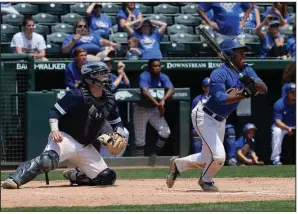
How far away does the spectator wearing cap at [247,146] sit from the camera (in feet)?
42.5

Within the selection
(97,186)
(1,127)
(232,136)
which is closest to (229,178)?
(97,186)

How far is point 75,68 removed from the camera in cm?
1200

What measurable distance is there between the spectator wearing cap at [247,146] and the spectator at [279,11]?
9.14 ft

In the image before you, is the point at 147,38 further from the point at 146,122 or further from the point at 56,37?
the point at 56,37

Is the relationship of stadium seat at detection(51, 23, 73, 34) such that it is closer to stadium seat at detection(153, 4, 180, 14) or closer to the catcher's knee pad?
stadium seat at detection(153, 4, 180, 14)

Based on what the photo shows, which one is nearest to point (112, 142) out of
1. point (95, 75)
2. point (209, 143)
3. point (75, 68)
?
point (95, 75)

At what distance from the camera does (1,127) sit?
11766 millimetres

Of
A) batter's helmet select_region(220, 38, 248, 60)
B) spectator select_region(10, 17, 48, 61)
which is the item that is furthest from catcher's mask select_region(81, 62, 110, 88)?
spectator select_region(10, 17, 48, 61)

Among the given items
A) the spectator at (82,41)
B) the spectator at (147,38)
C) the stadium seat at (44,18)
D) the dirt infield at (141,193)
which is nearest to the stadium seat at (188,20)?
the spectator at (147,38)

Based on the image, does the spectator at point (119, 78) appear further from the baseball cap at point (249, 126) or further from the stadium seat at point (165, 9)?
the stadium seat at point (165, 9)

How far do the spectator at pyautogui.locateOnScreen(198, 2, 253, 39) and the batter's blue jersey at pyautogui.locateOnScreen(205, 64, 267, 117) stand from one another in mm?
5582

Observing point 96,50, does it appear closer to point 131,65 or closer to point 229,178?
point 131,65

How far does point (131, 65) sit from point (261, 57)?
2.34 metres

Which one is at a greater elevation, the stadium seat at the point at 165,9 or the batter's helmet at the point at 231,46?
the stadium seat at the point at 165,9
